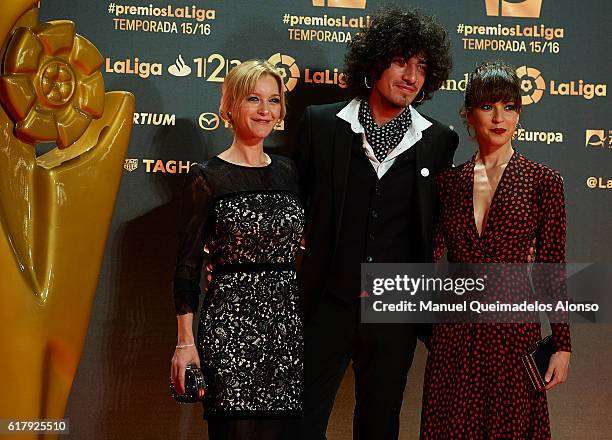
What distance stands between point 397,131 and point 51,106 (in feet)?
4.00

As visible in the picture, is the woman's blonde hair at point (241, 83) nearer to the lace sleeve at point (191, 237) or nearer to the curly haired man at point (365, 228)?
the lace sleeve at point (191, 237)

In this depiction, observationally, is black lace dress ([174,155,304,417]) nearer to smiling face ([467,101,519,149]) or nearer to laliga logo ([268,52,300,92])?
smiling face ([467,101,519,149])

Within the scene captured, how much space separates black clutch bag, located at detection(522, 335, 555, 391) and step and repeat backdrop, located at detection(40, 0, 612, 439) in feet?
3.58

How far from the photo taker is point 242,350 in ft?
8.87

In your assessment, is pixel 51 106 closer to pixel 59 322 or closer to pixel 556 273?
pixel 59 322

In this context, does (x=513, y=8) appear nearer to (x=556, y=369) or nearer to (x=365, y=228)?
(x=365, y=228)

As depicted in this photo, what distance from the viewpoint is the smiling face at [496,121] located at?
2.95 meters

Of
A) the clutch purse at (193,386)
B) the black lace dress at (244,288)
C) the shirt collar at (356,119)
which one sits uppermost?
the shirt collar at (356,119)

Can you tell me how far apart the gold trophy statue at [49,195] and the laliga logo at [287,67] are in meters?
0.75

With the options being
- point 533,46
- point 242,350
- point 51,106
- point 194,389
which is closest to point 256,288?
point 242,350

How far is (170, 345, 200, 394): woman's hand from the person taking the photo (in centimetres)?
270

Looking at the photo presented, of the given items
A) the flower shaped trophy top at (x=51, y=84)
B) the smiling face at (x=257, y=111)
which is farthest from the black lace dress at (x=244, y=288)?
the flower shaped trophy top at (x=51, y=84)

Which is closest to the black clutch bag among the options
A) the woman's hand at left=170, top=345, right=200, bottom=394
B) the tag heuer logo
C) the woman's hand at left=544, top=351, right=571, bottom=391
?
the woman's hand at left=544, top=351, right=571, bottom=391

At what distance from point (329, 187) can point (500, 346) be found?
0.80 metres
